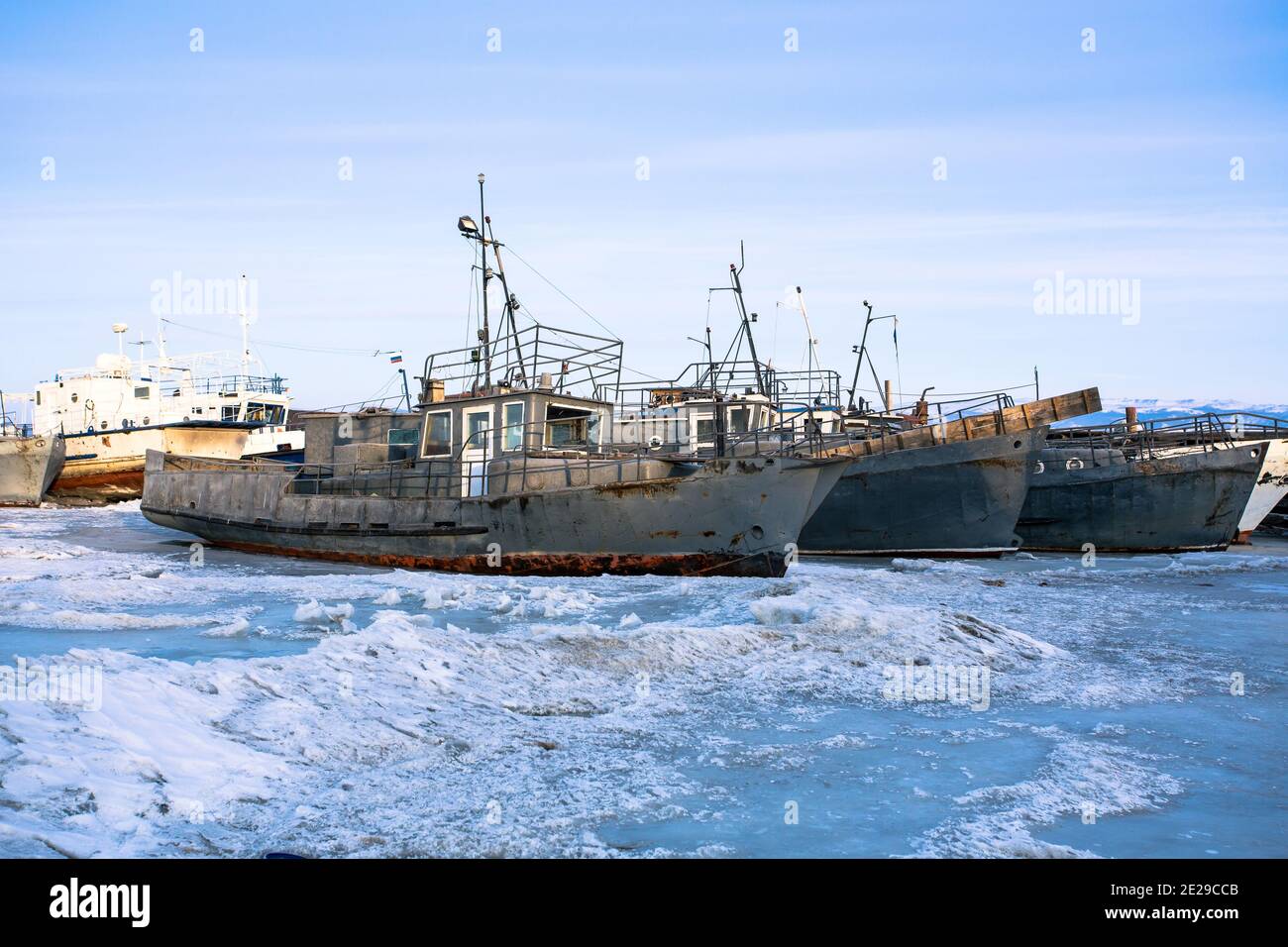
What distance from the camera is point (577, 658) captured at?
27.6 ft

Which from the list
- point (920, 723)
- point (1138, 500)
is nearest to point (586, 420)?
point (920, 723)

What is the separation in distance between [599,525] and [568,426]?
264cm

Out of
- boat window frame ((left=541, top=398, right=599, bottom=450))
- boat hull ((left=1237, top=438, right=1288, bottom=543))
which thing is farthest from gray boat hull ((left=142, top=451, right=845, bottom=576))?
boat hull ((left=1237, top=438, right=1288, bottom=543))

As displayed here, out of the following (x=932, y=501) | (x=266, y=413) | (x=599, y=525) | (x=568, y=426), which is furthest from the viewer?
(x=266, y=413)

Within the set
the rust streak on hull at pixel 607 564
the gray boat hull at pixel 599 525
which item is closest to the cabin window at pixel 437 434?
the gray boat hull at pixel 599 525

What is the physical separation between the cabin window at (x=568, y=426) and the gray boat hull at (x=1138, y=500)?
11526mm

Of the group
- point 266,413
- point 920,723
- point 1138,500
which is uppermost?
point 266,413

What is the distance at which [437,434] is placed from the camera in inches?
722

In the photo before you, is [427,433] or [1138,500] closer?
[427,433]

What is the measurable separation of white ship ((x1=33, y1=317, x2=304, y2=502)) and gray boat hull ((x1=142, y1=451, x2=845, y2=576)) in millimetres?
19145

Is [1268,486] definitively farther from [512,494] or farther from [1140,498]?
[512,494]

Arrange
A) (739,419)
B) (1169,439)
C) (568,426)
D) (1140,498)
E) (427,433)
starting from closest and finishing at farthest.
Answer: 1. (568,426)
2. (427,433)
3. (739,419)
4. (1140,498)
5. (1169,439)

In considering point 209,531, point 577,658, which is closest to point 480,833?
point 577,658
